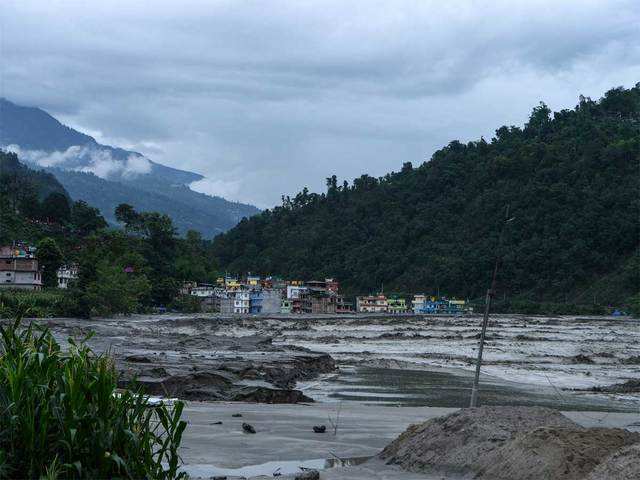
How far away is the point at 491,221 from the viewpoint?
137125mm

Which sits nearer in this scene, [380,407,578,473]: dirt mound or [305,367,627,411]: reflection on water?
[380,407,578,473]: dirt mound

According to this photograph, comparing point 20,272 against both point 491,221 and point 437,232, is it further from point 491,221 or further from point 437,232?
point 437,232

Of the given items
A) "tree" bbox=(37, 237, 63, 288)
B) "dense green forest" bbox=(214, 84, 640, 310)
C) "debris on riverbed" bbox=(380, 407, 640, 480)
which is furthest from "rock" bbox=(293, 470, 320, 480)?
"dense green forest" bbox=(214, 84, 640, 310)

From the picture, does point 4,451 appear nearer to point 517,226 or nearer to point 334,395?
point 334,395

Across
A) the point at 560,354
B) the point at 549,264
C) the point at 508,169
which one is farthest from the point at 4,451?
the point at 508,169

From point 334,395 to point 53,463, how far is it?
13.1 metres

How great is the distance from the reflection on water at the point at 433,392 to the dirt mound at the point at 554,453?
8.97 metres

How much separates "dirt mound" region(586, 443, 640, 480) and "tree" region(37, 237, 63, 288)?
3186 inches

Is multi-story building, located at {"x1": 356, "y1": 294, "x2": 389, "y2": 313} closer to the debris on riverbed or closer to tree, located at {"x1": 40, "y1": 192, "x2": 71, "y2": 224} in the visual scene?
tree, located at {"x1": 40, "y1": 192, "x2": 71, "y2": 224}

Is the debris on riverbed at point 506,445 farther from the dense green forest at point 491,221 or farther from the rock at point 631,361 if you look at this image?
the dense green forest at point 491,221

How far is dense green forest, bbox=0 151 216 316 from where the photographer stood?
74875 millimetres

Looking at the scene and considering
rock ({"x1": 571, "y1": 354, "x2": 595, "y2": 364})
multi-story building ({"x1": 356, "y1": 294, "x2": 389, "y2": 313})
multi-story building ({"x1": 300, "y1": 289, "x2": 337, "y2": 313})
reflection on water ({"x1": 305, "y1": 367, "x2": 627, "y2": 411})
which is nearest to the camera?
reflection on water ({"x1": 305, "y1": 367, "x2": 627, "y2": 411})

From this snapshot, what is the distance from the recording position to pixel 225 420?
13.6 metres

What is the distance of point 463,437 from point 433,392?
1134 centimetres
